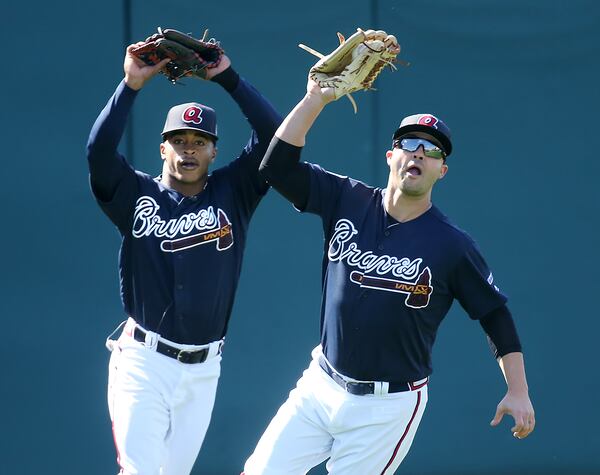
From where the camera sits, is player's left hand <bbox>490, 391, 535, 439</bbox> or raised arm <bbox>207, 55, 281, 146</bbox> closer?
player's left hand <bbox>490, 391, 535, 439</bbox>

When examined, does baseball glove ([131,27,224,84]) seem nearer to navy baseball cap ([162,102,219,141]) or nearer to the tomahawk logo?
navy baseball cap ([162,102,219,141])

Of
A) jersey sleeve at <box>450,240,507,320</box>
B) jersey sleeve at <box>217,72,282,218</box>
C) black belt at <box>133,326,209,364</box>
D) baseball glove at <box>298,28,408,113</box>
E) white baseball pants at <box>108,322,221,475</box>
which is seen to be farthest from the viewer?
jersey sleeve at <box>217,72,282,218</box>

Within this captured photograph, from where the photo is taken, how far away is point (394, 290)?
3988 mm

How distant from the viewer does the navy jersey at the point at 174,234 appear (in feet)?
13.9

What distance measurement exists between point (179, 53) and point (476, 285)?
1.41 metres

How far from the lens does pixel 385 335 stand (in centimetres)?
398

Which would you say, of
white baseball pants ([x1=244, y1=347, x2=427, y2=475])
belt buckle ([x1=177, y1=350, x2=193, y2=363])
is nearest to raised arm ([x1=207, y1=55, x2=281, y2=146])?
belt buckle ([x1=177, y1=350, x2=193, y2=363])

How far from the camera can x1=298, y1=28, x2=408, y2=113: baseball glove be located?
3.91 m

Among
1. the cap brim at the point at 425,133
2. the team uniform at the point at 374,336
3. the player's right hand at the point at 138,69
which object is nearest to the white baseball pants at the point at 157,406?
the team uniform at the point at 374,336

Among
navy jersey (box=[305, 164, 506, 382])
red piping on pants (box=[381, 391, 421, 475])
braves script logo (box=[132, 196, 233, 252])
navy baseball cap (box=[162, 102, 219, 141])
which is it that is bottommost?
red piping on pants (box=[381, 391, 421, 475])

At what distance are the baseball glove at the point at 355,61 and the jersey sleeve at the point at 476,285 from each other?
2.28 ft

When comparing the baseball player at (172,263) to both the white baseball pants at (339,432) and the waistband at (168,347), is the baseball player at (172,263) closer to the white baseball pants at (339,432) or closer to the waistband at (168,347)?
the waistband at (168,347)

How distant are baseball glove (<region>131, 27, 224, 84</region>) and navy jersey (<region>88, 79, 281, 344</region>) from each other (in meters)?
0.16

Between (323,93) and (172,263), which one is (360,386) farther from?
(323,93)
